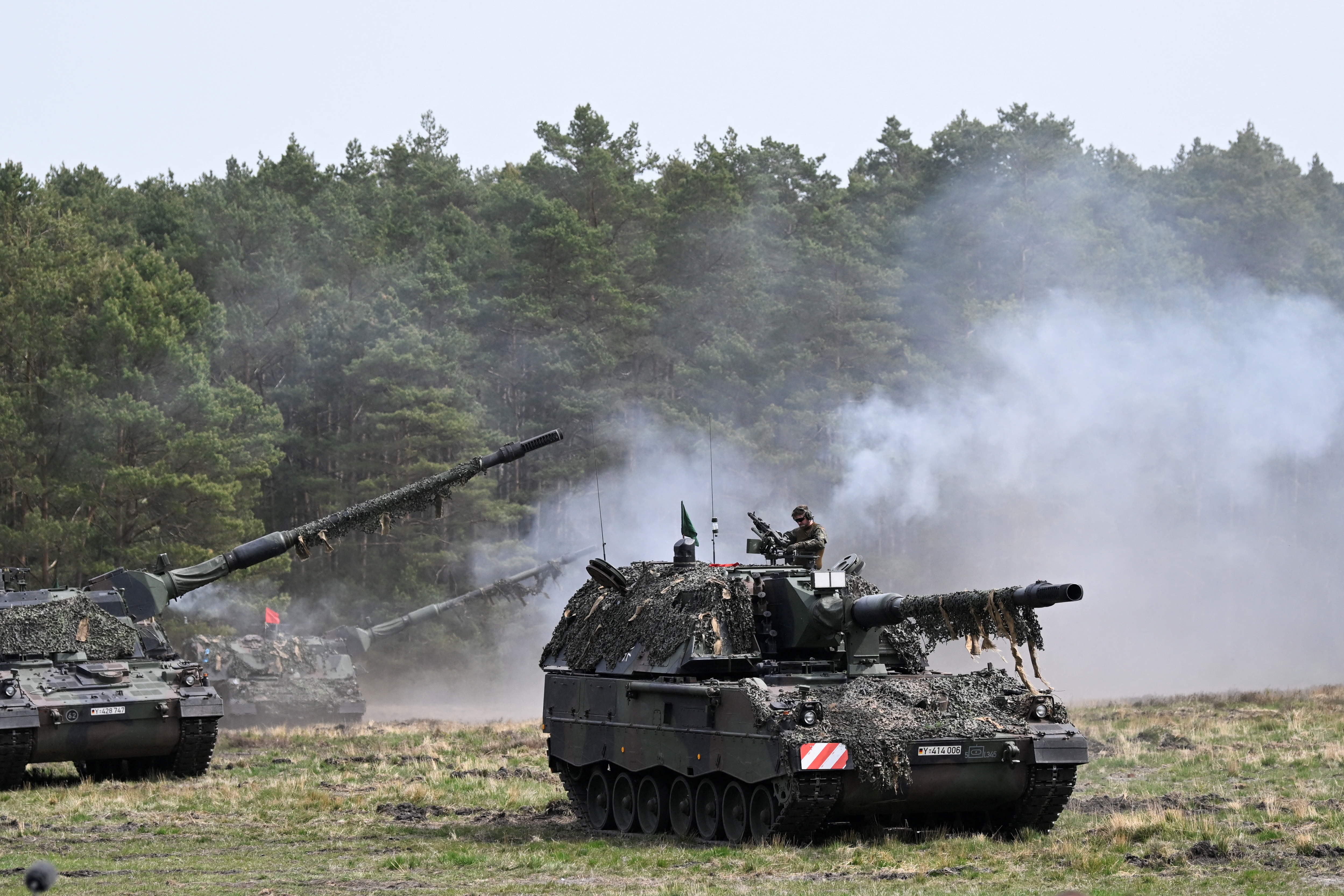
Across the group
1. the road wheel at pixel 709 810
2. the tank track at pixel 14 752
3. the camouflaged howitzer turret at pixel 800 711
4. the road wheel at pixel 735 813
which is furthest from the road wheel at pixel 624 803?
the tank track at pixel 14 752

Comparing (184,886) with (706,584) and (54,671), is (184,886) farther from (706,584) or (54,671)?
(54,671)

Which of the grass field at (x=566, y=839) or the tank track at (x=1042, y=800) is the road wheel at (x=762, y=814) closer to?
the grass field at (x=566, y=839)

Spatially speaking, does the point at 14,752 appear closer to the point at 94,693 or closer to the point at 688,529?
the point at 94,693

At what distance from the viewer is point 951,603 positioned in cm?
1434

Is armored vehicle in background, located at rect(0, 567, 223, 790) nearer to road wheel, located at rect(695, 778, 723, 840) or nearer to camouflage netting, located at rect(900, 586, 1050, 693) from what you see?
road wheel, located at rect(695, 778, 723, 840)

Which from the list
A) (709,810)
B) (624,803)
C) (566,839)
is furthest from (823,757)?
(624,803)

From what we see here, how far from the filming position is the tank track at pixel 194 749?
22.5m

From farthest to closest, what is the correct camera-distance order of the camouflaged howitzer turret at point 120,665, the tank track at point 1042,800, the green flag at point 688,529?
the camouflaged howitzer turret at point 120,665 < the green flag at point 688,529 < the tank track at point 1042,800

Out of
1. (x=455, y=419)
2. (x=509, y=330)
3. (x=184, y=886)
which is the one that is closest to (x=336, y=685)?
(x=455, y=419)

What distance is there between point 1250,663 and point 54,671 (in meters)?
42.1

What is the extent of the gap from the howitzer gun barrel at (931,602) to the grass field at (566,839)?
1.93 metres

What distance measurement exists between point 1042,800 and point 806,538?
3797 mm

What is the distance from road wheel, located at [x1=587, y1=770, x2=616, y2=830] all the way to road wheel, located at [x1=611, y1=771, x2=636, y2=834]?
0.07 meters

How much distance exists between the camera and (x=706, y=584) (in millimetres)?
16250
